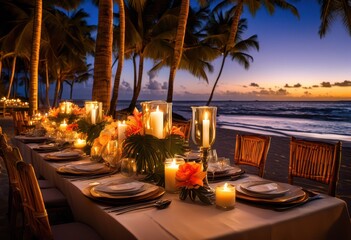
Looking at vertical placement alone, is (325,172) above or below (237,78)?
below

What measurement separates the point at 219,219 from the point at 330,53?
82.3 ft

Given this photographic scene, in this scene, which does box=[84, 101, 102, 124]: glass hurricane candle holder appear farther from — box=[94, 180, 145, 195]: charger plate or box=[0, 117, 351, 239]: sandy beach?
box=[94, 180, 145, 195]: charger plate

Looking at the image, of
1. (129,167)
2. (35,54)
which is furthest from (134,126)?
(35,54)

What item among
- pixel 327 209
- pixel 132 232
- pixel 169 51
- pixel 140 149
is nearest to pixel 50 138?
pixel 140 149

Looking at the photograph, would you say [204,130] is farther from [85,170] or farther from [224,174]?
[85,170]

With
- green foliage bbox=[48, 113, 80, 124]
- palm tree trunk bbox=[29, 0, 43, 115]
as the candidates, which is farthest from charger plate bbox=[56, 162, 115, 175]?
palm tree trunk bbox=[29, 0, 43, 115]

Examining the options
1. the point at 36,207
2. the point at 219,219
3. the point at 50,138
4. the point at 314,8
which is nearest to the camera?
the point at 219,219

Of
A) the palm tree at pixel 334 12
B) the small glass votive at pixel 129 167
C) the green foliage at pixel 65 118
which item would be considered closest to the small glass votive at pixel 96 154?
the small glass votive at pixel 129 167

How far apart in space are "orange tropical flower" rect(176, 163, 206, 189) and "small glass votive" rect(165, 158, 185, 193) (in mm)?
127

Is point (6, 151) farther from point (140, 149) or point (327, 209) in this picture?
point (327, 209)

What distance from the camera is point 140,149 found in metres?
1.94

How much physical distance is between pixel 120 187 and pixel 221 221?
0.55m

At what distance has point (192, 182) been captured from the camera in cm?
154

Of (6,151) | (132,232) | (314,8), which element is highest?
(314,8)
